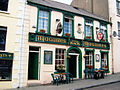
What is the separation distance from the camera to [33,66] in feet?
35.3

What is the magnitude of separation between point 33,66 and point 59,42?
3080mm

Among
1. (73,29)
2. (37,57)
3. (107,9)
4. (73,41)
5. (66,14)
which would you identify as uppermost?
(107,9)

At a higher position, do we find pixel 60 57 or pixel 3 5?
pixel 3 5

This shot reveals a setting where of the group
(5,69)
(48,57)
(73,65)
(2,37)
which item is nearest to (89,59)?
(73,65)

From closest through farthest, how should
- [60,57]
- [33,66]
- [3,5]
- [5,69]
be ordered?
[5,69] < [3,5] < [33,66] < [60,57]

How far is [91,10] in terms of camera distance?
61.7ft

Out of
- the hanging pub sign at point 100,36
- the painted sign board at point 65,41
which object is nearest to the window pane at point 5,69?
the painted sign board at point 65,41

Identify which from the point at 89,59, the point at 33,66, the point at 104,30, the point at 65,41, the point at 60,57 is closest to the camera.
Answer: the point at 33,66

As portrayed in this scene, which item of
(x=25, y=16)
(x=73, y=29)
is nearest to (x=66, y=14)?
(x=73, y=29)

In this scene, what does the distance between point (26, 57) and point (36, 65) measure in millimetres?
1256

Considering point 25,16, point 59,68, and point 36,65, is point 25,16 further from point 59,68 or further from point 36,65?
point 59,68

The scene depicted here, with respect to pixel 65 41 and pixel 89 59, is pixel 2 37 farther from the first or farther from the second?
pixel 89 59

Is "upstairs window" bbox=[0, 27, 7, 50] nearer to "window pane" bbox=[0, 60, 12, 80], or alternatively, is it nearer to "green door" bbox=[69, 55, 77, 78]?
"window pane" bbox=[0, 60, 12, 80]

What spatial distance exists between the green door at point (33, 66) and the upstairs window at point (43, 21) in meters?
2.24
